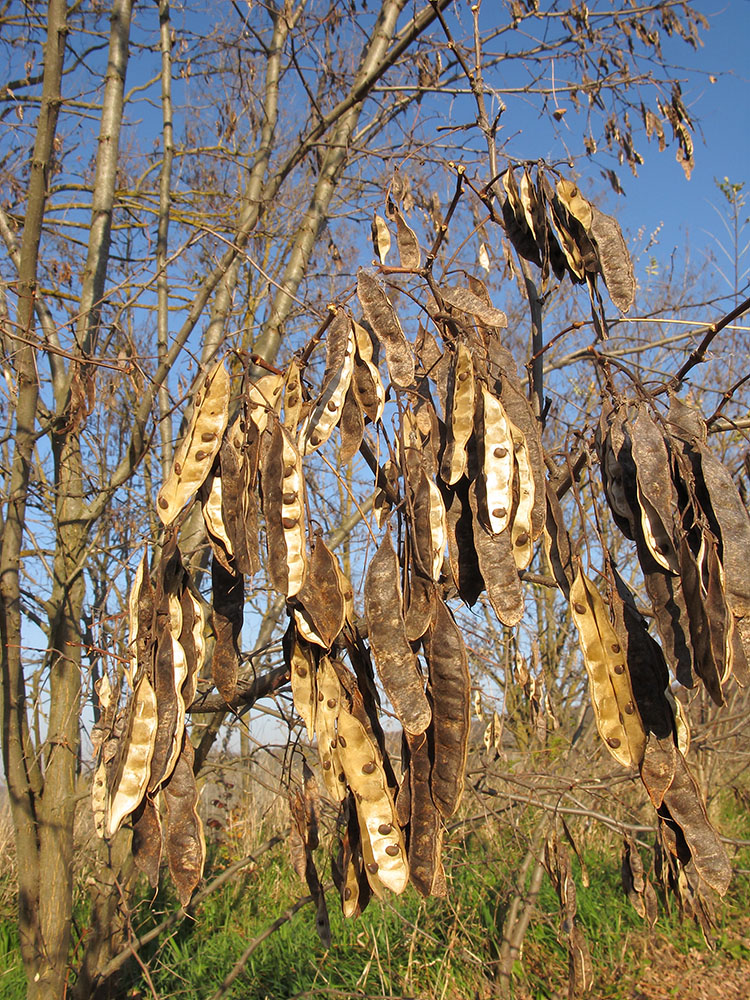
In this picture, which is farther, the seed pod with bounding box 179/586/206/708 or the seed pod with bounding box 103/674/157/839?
the seed pod with bounding box 179/586/206/708

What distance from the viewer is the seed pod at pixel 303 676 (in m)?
1.47

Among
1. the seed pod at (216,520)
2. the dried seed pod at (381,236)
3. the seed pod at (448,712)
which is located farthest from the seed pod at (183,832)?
the dried seed pod at (381,236)

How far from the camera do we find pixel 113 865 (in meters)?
3.06

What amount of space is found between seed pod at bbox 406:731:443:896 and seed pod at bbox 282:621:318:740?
0.81 feet

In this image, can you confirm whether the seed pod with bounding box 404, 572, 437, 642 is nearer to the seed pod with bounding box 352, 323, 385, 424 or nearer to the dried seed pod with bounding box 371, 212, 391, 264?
the seed pod with bounding box 352, 323, 385, 424

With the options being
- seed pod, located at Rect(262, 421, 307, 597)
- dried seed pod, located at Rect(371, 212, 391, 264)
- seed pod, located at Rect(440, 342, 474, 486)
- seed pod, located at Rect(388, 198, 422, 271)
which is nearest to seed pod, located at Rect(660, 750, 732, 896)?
seed pod, located at Rect(440, 342, 474, 486)

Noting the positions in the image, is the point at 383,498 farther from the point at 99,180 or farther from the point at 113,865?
the point at 99,180

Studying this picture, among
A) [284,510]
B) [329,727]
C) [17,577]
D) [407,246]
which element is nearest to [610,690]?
[329,727]

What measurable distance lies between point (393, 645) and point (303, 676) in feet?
0.91

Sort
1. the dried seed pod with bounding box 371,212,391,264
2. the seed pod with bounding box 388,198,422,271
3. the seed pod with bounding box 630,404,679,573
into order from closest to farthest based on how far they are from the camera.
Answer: the seed pod with bounding box 630,404,679,573 < the seed pod with bounding box 388,198,422,271 < the dried seed pod with bounding box 371,212,391,264

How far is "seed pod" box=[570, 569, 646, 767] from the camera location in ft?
4.17

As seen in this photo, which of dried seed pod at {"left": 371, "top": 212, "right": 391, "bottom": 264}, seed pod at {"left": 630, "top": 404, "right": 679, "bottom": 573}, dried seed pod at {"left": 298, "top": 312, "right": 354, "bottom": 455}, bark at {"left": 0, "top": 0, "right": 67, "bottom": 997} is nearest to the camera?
seed pod at {"left": 630, "top": 404, "right": 679, "bottom": 573}

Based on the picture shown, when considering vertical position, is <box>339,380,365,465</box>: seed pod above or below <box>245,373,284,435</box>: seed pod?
below

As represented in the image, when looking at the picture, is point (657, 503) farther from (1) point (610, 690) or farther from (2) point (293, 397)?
(2) point (293, 397)
